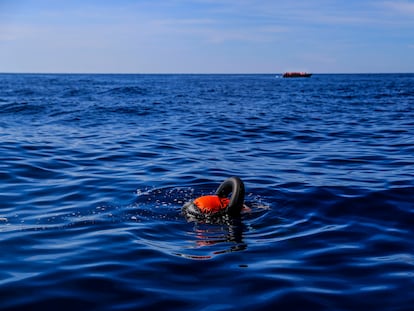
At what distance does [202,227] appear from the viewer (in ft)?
24.4

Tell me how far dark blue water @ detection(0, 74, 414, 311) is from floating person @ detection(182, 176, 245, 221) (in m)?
0.26

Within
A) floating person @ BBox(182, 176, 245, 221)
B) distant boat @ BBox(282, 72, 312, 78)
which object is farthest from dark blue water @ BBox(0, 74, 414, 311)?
distant boat @ BBox(282, 72, 312, 78)

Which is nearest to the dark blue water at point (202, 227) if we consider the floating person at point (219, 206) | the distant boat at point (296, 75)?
the floating person at point (219, 206)

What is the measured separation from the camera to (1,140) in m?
16.9

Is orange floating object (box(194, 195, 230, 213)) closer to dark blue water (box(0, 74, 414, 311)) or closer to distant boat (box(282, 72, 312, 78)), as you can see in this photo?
dark blue water (box(0, 74, 414, 311))

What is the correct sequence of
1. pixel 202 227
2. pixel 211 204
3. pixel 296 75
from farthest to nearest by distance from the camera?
pixel 296 75 → pixel 211 204 → pixel 202 227

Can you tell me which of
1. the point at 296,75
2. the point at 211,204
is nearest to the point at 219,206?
the point at 211,204

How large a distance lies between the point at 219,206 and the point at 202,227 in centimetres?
57

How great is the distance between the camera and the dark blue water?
5.16 m

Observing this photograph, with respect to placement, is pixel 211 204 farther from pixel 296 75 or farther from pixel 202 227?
pixel 296 75

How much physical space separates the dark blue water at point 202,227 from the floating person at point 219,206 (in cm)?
26

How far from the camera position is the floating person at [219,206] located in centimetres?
768

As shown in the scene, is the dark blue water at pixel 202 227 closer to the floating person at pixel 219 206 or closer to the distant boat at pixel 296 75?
the floating person at pixel 219 206

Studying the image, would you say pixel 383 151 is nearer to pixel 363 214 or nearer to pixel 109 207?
pixel 363 214
